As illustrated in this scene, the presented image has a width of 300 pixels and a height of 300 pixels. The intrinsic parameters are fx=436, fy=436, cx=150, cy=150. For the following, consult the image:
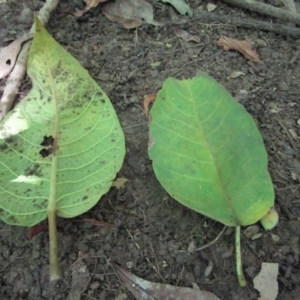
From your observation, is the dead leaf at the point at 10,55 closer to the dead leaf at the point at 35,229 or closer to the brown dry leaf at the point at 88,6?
the brown dry leaf at the point at 88,6

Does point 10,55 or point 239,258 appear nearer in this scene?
point 239,258

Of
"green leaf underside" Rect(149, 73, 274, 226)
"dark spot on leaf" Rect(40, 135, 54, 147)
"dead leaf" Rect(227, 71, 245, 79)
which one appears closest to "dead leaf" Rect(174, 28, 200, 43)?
"dead leaf" Rect(227, 71, 245, 79)

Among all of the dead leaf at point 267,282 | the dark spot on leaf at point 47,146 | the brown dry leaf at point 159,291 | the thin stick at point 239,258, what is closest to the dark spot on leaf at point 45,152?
the dark spot on leaf at point 47,146

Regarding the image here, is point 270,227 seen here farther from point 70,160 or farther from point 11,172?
point 11,172

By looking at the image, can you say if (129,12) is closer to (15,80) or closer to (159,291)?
(15,80)

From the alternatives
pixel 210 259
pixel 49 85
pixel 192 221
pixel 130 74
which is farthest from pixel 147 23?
pixel 210 259

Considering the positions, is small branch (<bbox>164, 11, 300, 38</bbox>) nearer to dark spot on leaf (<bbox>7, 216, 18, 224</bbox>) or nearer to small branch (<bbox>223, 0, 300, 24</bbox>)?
small branch (<bbox>223, 0, 300, 24</bbox>)

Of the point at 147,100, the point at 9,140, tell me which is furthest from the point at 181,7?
the point at 9,140
